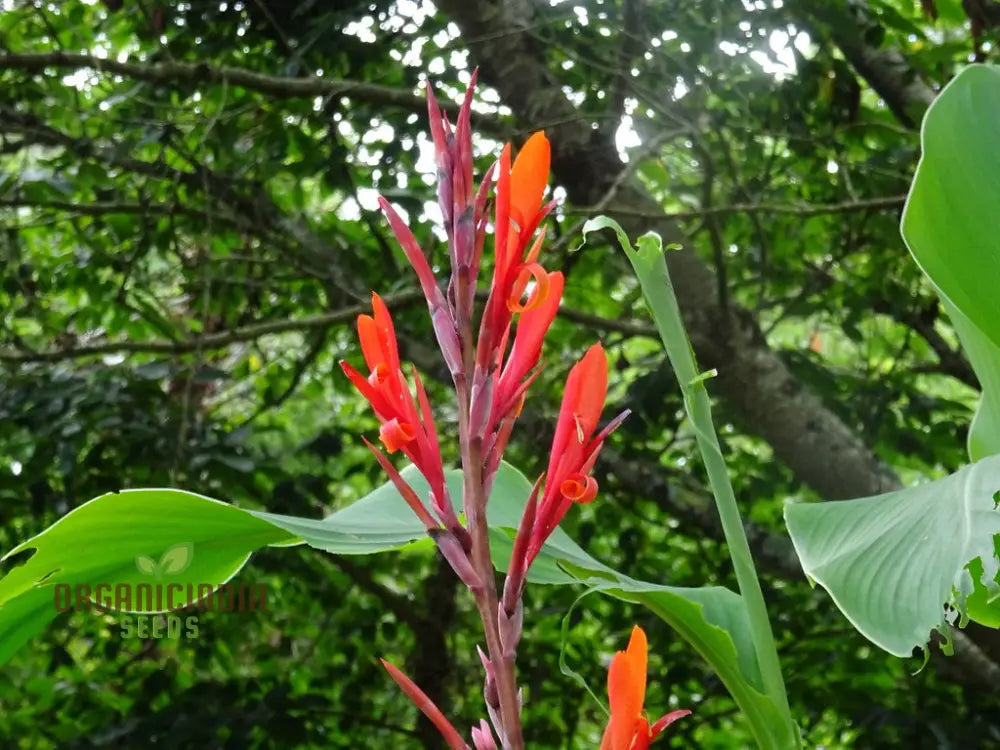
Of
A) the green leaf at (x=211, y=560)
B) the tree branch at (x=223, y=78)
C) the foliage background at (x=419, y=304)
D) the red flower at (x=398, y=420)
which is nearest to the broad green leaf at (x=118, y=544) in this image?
the green leaf at (x=211, y=560)

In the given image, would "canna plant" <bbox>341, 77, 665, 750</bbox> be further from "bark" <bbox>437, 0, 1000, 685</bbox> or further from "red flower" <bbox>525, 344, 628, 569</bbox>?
"bark" <bbox>437, 0, 1000, 685</bbox>

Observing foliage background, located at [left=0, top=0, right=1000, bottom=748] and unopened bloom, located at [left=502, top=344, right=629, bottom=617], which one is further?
foliage background, located at [left=0, top=0, right=1000, bottom=748]

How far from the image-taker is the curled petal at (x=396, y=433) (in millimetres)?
351

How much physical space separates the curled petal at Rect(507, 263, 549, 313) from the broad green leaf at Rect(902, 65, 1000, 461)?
0.23m

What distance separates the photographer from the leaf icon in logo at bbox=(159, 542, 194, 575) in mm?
525

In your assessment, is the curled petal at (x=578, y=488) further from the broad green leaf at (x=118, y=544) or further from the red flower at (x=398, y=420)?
the broad green leaf at (x=118, y=544)

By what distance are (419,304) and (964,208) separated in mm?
1175

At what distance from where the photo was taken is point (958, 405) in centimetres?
170

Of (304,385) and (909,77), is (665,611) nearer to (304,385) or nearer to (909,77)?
(909,77)

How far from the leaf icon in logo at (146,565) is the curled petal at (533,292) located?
0.91 feet

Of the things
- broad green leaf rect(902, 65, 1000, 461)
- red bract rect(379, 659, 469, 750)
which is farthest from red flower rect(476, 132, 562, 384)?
broad green leaf rect(902, 65, 1000, 461)

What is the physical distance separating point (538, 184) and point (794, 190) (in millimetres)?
1631

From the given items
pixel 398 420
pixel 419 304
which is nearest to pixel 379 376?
pixel 398 420

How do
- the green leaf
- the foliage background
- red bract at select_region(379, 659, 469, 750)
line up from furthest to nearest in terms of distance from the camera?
the foliage background < the green leaf < red bract at select_region(379, 659, 469, 750)
